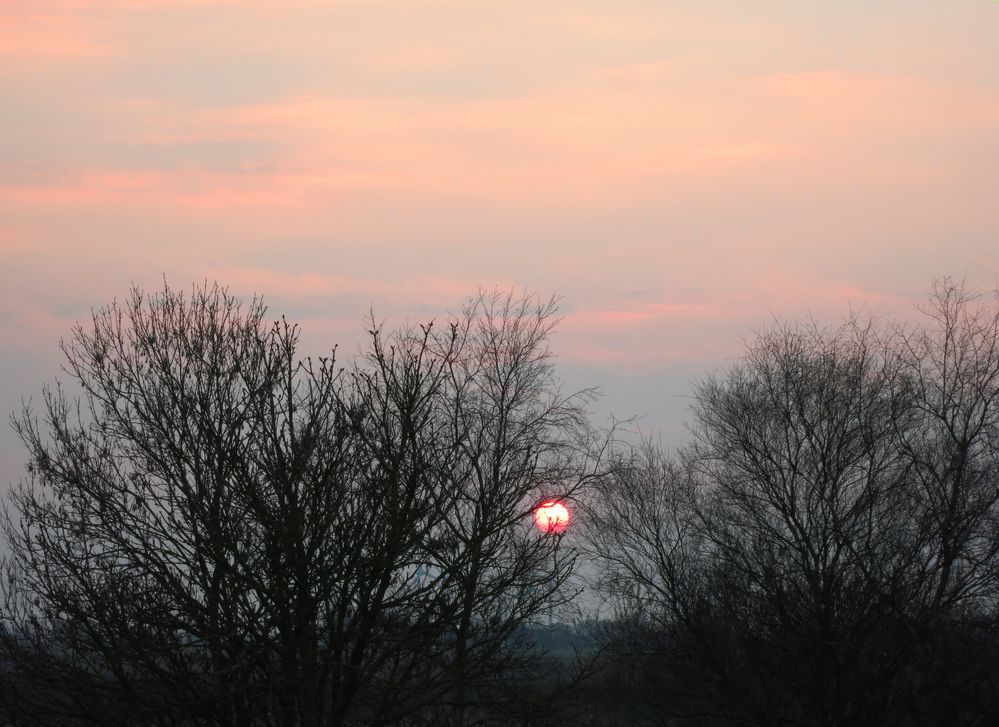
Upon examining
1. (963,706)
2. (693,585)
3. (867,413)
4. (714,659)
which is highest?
(867,413)

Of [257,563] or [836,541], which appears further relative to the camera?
A: [836,541]

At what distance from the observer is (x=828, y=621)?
28.5 metres

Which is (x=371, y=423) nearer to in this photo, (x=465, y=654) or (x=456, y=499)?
(x=456, y=499)

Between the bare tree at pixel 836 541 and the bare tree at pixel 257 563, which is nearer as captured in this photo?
the bare tree at pixel 257 563

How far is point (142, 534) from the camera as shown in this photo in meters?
13.5

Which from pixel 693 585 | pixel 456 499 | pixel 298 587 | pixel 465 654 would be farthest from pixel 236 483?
pixel 693 585

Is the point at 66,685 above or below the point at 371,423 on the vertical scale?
below

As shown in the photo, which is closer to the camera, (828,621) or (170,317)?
(170,317)

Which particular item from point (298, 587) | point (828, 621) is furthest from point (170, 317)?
point (828, 621)

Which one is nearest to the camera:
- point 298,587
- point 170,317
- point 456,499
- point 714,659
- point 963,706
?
point 298,587

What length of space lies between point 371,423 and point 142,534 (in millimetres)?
2874

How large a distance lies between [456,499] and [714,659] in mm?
19543

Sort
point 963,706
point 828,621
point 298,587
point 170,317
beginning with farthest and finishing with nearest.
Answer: point 828,621 < point 963,706 < point 170,317 < point 298,587

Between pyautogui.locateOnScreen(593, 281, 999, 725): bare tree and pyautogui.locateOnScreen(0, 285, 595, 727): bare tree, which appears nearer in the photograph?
pyautogui.locateOnScreen(0, 285, 595, 727): bare tree
